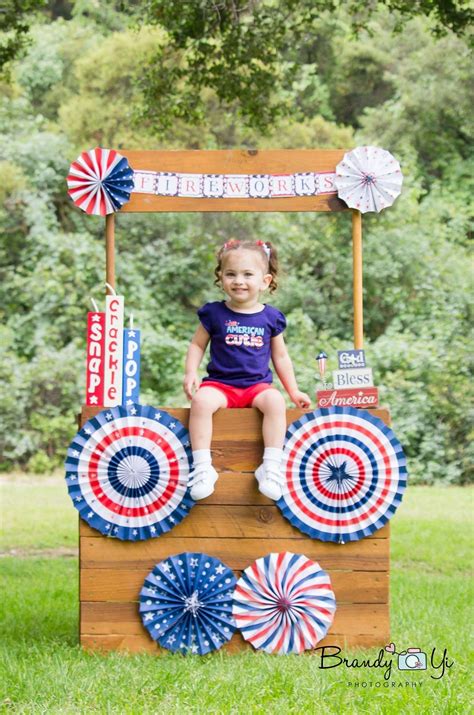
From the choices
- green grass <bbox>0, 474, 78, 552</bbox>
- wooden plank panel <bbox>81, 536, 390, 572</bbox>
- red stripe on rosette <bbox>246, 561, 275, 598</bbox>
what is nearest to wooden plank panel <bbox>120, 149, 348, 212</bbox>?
wooden plank panel <bbox>81, 536, 390, 572</bbox>

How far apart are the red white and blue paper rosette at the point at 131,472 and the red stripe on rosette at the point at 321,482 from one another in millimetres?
498

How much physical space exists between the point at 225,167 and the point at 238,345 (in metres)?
0.80

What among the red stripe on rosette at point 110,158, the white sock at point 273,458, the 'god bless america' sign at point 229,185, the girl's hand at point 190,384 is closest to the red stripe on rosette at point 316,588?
the white sock at point 273,458

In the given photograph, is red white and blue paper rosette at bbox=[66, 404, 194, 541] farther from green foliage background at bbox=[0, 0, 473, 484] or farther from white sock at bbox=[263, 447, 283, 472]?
green foliage background at bbox=[0, 0, 473, 484]

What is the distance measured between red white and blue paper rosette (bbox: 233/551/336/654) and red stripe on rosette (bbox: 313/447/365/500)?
0.28m

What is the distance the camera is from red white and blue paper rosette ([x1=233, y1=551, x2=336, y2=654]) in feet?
12.2

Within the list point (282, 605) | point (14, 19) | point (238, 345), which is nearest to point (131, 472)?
point (238, 345)

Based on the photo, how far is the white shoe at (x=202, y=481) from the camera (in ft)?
11.9

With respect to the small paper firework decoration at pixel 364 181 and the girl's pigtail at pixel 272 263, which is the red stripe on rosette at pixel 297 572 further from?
the small paper firework decoration at pixel 364 181

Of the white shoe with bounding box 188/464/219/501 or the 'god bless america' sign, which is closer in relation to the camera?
the white shoe with bounding box 188/464/219/501

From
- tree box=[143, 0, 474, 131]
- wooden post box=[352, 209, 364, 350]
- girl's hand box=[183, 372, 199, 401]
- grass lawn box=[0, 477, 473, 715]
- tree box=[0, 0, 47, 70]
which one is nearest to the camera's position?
grass lawn box=[0, 477, 473, 715]

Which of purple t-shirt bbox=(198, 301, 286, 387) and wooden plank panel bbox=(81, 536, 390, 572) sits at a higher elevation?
purple t-shirt bbox=(198, 301, 286, 387)

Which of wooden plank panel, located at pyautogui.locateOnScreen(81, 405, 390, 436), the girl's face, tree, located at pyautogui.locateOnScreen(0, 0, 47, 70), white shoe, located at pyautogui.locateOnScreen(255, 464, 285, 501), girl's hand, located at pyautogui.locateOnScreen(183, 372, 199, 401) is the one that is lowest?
white shoe, located at pyautogui.locateOnScreen(255, 464, 285, 501)

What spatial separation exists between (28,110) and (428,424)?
23.7ft
